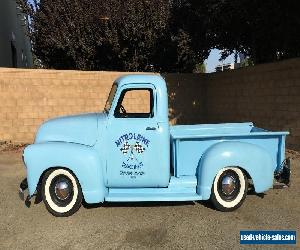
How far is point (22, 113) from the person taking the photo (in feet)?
39.0

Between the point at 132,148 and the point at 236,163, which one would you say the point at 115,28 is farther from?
the point at 236,163

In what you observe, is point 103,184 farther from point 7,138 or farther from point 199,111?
point 199,111

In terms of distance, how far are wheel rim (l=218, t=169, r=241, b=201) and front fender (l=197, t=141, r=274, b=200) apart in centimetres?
21

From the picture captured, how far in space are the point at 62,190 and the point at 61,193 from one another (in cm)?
5

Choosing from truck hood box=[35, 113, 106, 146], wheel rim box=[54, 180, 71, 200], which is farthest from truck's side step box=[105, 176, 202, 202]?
truck hood box=[35, 113, 106, 146]

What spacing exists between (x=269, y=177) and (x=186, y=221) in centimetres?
148

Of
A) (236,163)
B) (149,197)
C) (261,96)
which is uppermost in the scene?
(261,96)

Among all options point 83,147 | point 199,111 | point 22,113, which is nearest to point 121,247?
point 83,147

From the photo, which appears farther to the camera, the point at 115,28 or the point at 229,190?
the point at 115,28

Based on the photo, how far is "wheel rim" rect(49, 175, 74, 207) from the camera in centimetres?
544

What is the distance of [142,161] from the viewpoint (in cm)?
546

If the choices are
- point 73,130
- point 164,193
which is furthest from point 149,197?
point 73,130

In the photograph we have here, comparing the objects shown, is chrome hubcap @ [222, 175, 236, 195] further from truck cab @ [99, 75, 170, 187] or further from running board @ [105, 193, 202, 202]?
truck cab @ [99, 75, 170, 187]

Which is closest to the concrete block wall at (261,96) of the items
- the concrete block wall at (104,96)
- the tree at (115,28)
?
the concrete block wall at (104,96)
